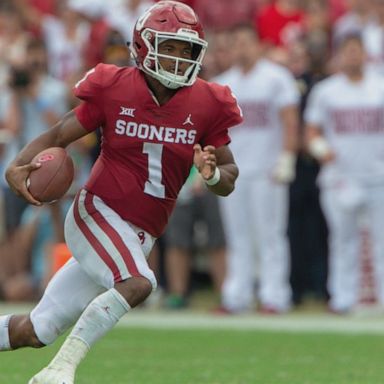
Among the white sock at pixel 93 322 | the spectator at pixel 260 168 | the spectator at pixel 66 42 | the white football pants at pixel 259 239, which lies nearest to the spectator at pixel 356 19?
the spectator at pixel 260 168

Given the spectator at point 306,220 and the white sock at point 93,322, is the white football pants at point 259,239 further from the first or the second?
the white sock at point 93,322

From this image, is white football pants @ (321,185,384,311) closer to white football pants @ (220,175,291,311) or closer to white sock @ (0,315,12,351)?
white football pants @ (220,175,291,311)

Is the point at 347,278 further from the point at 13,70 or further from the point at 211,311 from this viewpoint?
the point at 13,70

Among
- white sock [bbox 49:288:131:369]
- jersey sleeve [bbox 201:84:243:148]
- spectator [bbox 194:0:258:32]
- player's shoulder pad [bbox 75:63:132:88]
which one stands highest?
spectator [bbox 194:0:258:32]

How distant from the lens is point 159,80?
6137 millimetres

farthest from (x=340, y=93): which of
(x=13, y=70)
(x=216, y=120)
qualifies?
(x=216, y=120)

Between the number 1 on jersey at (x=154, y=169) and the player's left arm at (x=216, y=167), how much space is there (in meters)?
0.21

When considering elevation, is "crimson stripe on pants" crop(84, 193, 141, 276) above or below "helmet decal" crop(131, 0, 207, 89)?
below

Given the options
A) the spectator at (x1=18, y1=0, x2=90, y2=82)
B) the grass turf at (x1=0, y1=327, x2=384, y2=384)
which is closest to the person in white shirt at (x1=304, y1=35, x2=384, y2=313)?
the grass turf at (x1=0, y1=327, x2=384, y2=384)

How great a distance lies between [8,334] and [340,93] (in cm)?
548

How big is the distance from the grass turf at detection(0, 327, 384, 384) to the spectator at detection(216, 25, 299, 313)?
54.8 inches

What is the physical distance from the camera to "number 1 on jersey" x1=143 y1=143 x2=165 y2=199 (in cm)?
612

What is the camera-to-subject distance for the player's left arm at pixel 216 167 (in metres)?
5.82

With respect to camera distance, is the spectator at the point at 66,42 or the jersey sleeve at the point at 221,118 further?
the spectator at the point at 66,42
